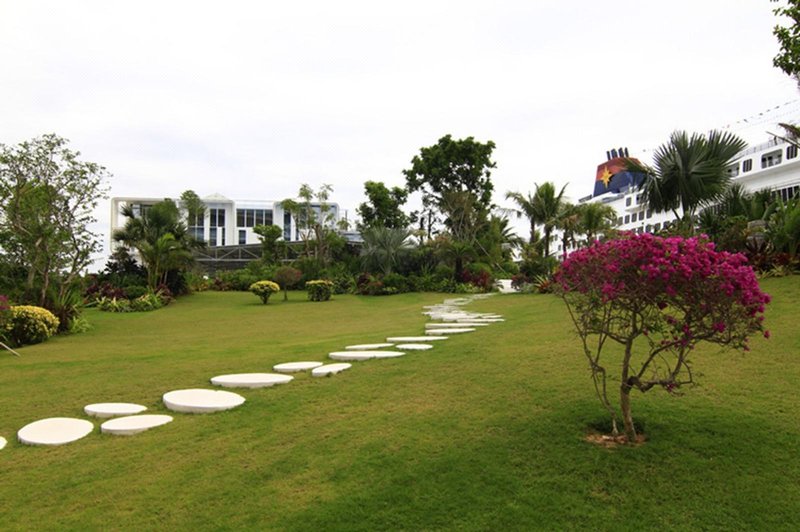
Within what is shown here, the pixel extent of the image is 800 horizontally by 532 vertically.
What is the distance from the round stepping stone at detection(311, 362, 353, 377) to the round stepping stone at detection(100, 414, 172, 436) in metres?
1.65

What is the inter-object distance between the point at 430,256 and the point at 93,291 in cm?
1416

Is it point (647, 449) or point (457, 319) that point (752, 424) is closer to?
point (647, 449)

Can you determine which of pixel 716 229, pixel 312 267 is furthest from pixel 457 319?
pixel 312 267

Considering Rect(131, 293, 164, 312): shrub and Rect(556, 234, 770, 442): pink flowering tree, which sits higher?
Rect(556, 234, 770, 442): pink flowering tree

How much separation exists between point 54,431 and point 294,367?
2.47 metres

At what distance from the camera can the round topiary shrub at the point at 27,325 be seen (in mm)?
10324

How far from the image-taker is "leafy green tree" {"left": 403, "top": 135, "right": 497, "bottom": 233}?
33625 mm

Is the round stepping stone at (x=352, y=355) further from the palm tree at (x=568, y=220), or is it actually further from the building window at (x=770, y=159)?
the building window at (x=770, y=159)

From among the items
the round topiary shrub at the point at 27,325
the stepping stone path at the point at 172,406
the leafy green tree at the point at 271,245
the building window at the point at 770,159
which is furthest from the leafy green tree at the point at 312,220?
the building window at the point at 770,159

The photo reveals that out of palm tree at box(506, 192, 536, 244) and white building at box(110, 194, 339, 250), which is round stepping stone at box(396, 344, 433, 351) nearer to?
palm tree at box(506, 192, 536, 244)

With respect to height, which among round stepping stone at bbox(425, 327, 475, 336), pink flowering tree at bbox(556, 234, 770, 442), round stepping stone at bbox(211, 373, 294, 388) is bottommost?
round stepping stone at bbox(211, 373, 294, 388)

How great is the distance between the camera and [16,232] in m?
12.2

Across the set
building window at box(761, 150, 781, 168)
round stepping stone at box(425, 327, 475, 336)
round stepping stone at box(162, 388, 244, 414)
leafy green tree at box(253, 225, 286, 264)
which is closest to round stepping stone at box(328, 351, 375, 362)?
round stepping stone at box(162, 388, 244, 414)

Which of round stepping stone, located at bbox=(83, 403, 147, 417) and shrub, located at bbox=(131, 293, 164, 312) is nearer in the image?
round stepping stone, located at bbox=(83, 403, 147, 417)
